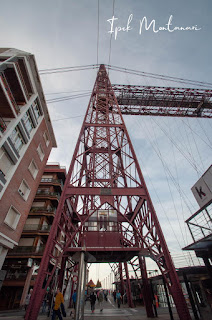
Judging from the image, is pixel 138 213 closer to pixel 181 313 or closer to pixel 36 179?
pixel 181 313

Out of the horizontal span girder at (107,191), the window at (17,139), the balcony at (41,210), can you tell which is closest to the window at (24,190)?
the window at (17,139)

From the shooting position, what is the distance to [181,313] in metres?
5.65

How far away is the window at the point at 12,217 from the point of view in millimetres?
11369

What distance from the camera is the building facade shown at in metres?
16.3

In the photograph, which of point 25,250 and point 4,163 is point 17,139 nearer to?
point 4,163

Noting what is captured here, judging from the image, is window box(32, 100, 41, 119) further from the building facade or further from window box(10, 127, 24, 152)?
the building facade

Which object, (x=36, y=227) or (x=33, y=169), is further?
(x=36, y=227)

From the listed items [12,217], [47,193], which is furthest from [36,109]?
[47,193]

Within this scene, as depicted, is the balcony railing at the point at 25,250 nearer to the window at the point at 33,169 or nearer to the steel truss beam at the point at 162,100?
the window at the point at 33,169

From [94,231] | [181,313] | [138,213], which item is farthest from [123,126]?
[181,313]

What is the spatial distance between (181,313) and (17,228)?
11.3 m

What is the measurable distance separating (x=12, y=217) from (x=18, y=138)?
5.84 m

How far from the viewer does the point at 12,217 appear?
11.9 m

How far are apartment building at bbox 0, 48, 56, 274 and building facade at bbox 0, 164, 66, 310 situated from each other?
679 centimetres
